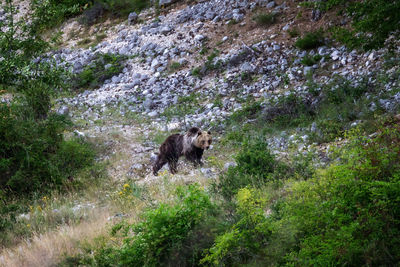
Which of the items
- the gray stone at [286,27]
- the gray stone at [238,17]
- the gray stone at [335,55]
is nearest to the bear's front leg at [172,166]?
the gray stone at [335,55]

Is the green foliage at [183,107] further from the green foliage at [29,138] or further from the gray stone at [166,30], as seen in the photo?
the gray stone at [166,30]

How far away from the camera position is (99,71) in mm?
20516

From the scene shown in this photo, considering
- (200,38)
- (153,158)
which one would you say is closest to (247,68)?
(200,38)

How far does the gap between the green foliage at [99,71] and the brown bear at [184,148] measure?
34.5 feet

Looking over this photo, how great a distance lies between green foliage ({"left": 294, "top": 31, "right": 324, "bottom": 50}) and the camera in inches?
568

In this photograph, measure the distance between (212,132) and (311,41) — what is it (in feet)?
17.6

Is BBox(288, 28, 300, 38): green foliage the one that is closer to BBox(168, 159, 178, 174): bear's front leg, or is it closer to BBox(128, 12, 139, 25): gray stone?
BBox(168, 159, 178, 174): bear's front leg

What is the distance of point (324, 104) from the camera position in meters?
11.4

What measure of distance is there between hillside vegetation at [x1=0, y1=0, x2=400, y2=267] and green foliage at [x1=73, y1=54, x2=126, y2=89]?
0.26 ft

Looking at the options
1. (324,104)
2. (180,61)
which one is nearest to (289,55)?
(324,104)

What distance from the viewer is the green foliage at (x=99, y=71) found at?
20.0m

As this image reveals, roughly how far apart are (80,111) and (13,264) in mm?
12718

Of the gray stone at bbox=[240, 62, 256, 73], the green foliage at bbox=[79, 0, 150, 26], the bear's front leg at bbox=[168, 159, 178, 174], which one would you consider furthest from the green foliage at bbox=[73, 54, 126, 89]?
the bear's front leg at bbox=[168, 159, 178, 174]

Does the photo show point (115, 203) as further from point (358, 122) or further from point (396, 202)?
point (358, 122)
